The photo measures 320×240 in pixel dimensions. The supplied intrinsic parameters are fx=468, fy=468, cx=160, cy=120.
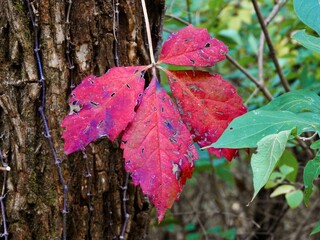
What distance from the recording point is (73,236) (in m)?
1.33

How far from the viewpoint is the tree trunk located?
1247 mm

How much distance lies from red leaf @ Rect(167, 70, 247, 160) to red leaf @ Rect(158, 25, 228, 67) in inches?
1.2

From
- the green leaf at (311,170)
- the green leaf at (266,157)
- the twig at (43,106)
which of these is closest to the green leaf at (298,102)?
the green leaf at (311,170)

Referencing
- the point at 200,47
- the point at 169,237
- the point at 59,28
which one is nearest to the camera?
the point at 200,47

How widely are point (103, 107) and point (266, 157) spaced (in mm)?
397

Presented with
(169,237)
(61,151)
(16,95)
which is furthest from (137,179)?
(169,237)

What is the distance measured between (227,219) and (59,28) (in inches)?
104

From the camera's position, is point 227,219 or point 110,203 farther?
point 227,219

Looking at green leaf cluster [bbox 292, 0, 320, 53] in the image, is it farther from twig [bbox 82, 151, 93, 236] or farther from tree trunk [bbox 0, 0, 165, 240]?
twig [bbox 82, 151, 93, 236]

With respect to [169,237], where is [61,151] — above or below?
above

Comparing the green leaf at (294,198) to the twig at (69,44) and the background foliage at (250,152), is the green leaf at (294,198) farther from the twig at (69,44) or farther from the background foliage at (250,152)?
the twig at (69,44)

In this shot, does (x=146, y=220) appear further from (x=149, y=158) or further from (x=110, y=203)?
(x=149, y=158)

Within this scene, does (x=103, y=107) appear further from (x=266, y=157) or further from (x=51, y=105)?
(x=266, y=157)

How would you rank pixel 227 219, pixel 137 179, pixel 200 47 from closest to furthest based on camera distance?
pixel 137 179, pixel 200 47, pixel 227 219
